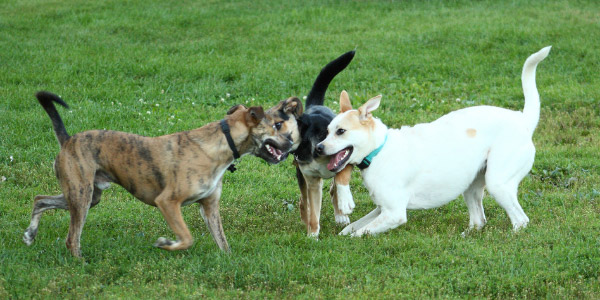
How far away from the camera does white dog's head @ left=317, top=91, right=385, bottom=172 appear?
6977 mm

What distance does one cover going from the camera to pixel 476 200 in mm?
7770

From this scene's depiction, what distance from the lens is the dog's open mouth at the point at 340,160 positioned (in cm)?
702

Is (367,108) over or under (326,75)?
over

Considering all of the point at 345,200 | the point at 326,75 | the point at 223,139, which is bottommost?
the point at 345,200

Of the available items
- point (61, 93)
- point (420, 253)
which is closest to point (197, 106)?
point (61, 93)

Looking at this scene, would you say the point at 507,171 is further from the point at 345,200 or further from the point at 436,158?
the point at 345,200

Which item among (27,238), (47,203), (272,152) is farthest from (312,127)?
(27,238)

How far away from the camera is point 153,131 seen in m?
10.7

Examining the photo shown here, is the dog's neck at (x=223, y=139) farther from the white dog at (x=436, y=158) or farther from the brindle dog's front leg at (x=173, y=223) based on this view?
the white dog at (x=436, y=158)

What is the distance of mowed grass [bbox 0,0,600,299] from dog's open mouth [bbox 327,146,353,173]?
714 millimetres

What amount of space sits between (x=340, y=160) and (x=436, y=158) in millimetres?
1011

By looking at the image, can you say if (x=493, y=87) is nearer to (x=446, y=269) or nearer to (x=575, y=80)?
(x=575, y=80)

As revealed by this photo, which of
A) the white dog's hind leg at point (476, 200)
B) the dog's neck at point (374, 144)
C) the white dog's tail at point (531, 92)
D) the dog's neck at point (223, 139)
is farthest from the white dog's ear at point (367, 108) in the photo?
the white dog's tail at point (531, 92)

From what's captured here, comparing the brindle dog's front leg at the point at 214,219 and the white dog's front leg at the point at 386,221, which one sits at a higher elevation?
the brindle dog's front leg at the point at 214,219
